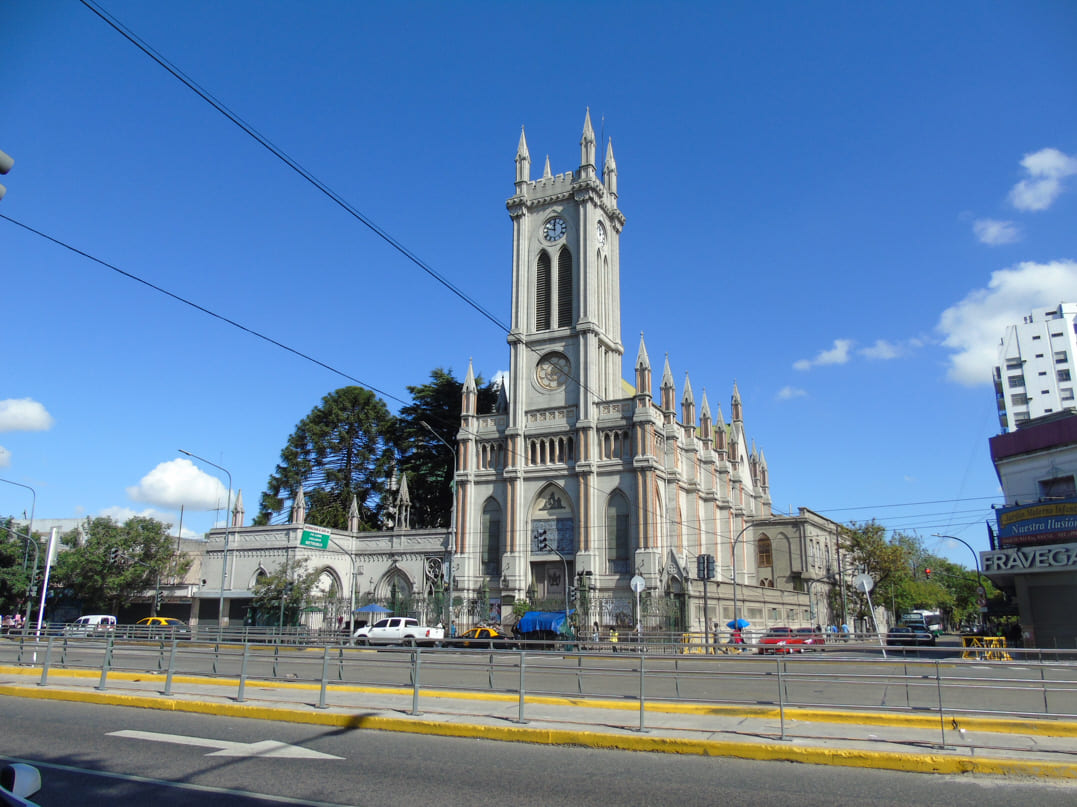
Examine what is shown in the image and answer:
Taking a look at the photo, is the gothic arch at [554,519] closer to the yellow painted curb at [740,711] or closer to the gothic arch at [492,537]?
the gothic arch at [492,537]

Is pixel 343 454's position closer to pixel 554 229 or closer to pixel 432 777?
pixel 554 229

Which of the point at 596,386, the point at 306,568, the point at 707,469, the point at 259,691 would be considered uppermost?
the point at 596,386

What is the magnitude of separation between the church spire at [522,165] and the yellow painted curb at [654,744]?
5230 cm

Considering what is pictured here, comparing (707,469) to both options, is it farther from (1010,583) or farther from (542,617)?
(542,617)

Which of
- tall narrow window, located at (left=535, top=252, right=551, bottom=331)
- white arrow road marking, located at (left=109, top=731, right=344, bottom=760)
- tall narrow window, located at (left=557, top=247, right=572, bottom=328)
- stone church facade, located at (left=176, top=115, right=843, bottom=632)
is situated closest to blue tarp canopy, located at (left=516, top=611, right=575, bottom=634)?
stone church facade, located at (left=176, top=115, right=843, bottom=632)

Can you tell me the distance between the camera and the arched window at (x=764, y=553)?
6906 centimetres

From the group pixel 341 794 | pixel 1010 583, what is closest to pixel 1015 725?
pixel 341 794

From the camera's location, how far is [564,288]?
186 feet

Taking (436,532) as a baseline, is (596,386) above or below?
above

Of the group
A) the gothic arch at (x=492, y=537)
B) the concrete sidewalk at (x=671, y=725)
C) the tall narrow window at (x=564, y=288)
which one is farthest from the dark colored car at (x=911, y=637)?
the tall narrow window at (x=564, y=288)

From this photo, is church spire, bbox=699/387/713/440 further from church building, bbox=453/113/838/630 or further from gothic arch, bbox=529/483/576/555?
gothic arch, bbox=529/483/576/555

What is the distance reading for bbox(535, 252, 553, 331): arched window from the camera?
5700 cm

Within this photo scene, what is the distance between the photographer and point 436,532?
53.5m

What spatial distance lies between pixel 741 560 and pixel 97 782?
206 feet
